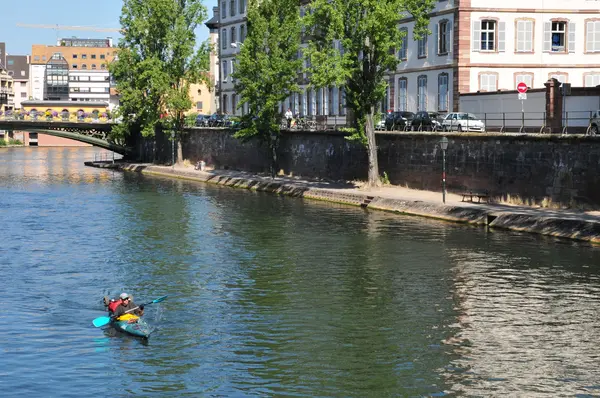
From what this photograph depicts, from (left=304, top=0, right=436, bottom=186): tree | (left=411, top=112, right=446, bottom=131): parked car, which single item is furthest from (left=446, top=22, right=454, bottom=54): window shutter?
(left=304, top=0, right=436, bottom=186): tree

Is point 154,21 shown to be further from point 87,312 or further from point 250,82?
point 87,312

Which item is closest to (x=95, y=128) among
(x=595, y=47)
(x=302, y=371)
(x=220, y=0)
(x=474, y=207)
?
(x=220, y=0)

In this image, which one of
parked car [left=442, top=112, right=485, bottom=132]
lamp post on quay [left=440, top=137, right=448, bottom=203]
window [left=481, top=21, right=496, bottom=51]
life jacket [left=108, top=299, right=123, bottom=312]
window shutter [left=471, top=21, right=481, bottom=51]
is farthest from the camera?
window [left=481, top=21, right=496, bottom=51]

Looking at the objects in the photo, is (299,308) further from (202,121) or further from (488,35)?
(202,121)

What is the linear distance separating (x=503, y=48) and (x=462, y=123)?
37.9ft

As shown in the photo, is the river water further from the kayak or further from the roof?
the roof

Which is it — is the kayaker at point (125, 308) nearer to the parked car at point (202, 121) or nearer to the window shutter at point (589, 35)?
the window shutter at point (589, 35)

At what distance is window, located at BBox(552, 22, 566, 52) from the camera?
245 feet

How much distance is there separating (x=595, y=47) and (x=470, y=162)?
20.5 meters

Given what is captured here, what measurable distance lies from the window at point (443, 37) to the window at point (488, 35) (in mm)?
2554

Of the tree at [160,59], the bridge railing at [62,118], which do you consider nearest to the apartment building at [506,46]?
the tree at [160,59]

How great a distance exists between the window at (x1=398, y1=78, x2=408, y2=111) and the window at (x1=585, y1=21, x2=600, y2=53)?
13.9 metres

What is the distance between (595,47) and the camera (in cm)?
7525

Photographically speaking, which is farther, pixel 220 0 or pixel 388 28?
pixel 220 0
